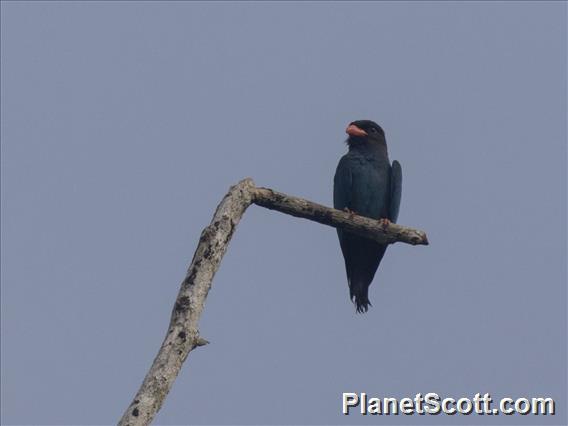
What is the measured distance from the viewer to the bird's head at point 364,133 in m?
11.8

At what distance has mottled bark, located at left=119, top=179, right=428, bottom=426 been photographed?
5.81 m

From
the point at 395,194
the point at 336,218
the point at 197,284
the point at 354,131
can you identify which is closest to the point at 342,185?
the point at 395,194

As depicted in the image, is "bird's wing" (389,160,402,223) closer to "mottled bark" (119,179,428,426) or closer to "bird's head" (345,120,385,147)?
"bird's head" (345,120,385,147)

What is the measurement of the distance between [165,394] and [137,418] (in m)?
0.23

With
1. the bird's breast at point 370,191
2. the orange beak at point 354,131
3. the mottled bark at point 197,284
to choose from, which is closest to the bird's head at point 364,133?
the orange beak at point 354,131

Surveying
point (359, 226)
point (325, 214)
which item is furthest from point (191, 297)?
point (359, 226)

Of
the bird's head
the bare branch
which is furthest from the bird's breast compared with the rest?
the bare branch

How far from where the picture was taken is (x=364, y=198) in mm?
11234

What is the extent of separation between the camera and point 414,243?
28.2 ft

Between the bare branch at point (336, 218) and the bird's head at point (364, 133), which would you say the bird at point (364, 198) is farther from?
the bare branch at point (336, 218)

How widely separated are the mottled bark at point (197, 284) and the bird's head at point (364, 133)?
3.77 meters

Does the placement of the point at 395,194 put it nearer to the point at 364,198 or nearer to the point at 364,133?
the point at 364,198

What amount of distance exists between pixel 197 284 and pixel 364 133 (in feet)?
19.0

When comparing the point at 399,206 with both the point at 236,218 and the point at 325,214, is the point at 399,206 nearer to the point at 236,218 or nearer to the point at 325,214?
the point at 325,214
